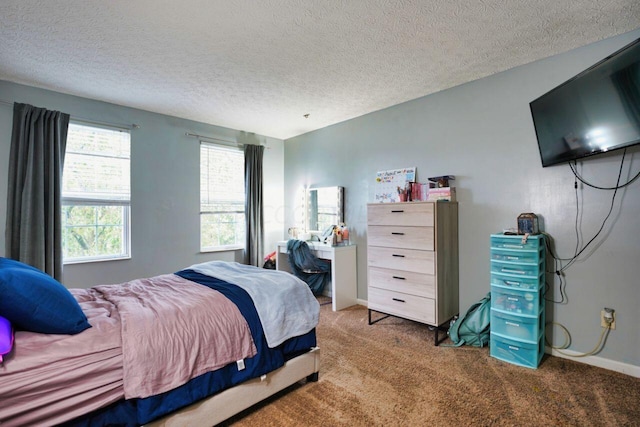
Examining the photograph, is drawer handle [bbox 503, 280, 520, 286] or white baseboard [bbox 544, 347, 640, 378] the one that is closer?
white baseboard [bbox 544, 347, 640, 378]

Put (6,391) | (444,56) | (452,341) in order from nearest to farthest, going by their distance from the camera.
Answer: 1. (6,391)
2. (444,56)
3. (452,341)

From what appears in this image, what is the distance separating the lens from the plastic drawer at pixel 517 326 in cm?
220

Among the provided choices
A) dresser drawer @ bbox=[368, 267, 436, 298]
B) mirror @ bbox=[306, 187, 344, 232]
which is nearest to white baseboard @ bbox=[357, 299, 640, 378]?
dresser drawer @ bbox=[368, 267, 436, 298]

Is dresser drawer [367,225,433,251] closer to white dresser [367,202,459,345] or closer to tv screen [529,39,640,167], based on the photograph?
white dresser [367,202,459,345]

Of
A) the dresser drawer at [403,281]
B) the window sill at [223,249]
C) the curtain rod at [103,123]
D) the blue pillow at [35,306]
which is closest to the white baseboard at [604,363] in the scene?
the dresser drawer at [403,281]

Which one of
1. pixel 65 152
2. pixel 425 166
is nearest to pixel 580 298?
pixel 425 166

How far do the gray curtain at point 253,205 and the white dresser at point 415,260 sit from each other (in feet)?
6.33

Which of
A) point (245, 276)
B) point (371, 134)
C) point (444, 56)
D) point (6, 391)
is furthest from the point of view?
point (371, 134)

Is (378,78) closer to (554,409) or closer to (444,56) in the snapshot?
(444,56)

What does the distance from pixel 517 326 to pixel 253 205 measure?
341cm

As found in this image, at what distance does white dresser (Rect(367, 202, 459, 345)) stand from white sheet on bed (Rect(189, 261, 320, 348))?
113cm

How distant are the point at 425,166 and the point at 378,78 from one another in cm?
103

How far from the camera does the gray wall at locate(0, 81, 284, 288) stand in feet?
10.3

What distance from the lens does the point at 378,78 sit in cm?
277
